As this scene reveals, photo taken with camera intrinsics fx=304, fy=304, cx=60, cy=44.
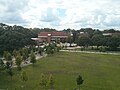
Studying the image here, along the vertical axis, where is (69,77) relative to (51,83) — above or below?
below

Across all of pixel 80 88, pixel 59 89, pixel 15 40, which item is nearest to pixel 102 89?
pixel 80 88

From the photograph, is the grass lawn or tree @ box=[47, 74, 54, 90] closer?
tree @ box=[47, 74, 54, 90]

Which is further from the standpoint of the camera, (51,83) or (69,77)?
(69,77)

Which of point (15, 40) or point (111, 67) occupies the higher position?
point (15, 40)

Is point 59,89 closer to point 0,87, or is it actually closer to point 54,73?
point 0,87

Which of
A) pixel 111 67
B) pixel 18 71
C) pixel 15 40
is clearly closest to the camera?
pixel 18 71

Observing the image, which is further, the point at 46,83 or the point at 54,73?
the point at 54,73

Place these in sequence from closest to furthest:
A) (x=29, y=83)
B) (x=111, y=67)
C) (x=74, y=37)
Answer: (x=29, y=83) → (x=111, y=67) → (x=74, y=37)

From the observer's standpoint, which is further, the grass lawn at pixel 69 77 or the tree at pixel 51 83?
the grass lawn at pixel 69 77

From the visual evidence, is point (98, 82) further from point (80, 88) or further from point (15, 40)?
point (15, 40)
